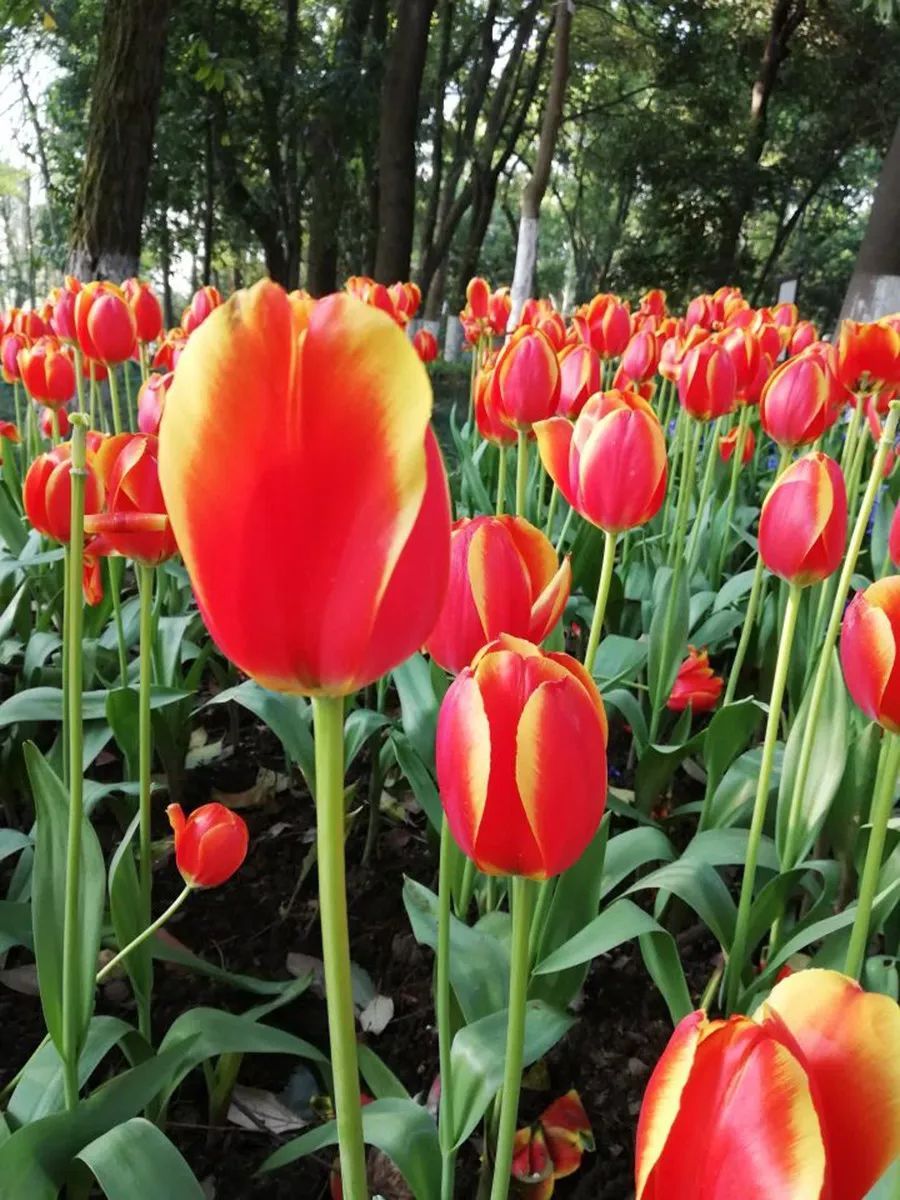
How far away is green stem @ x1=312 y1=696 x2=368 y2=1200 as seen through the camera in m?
0.40

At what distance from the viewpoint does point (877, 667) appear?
0.67 m

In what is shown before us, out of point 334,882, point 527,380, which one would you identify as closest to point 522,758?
point 334,882

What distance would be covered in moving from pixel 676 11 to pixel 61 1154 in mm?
16442

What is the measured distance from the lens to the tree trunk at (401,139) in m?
8.01

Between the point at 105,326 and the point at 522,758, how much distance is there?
1.64 metres

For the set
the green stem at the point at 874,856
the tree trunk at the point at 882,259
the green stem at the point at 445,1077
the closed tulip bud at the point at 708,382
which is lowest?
the green stem at the point at 445,1077

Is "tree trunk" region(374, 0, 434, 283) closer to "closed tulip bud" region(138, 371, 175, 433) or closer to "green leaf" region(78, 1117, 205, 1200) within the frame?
"closed tulip bud" region(138, 371, 175, 433)

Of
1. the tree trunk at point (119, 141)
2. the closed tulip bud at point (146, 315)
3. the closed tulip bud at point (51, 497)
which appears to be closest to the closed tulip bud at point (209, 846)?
the closed tulip bud at point (51, 497)

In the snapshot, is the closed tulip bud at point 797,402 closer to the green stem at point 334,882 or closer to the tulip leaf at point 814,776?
the tulip leaf at point 814,776

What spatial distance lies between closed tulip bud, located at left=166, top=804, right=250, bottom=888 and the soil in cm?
28

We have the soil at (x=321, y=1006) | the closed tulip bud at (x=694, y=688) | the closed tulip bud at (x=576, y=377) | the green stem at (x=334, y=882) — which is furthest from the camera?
the closed tulip bud at (x=576, y=377)

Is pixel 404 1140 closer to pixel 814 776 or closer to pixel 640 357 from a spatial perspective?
pixel 814 776

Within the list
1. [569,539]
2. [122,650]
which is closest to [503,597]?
[122,650]

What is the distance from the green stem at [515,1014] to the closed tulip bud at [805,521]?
1.71 ft
